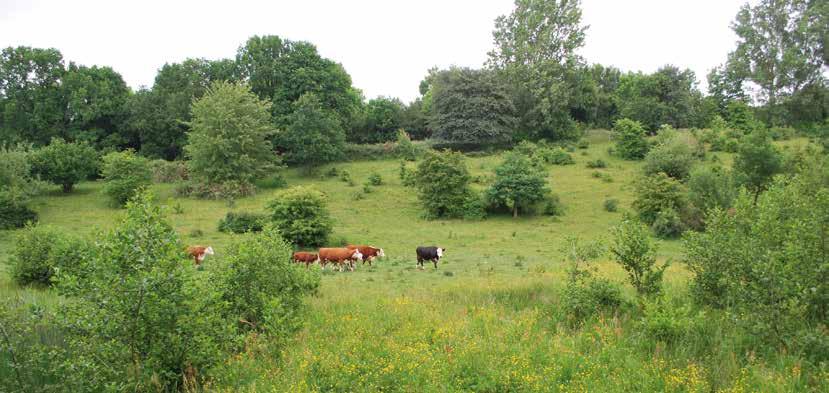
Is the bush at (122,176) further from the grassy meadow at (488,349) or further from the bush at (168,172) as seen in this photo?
the grassy meadow at (488,349)

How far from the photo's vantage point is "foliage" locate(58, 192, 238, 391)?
7902 mm

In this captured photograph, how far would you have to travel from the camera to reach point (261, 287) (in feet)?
35.8

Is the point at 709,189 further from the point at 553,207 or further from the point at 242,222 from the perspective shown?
the point at 242,222

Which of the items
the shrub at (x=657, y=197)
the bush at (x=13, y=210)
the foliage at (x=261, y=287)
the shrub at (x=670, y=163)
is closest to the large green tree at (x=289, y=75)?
the bush at (x=13, y=210)

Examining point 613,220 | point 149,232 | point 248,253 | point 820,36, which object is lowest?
point 613,220

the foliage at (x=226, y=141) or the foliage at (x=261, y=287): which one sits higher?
the foliage at (x=226, y=141)

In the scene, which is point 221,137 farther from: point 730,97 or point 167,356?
point 730,97

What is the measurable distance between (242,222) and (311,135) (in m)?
18.8

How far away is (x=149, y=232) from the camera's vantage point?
8.24m

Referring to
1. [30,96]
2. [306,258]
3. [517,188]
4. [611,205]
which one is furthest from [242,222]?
[30,96]

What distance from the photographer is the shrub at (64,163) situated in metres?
42.2

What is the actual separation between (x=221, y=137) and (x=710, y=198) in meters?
37.4

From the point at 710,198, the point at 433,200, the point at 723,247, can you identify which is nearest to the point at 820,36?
the point at 710,198

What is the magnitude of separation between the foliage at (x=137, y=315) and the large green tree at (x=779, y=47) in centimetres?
6147
